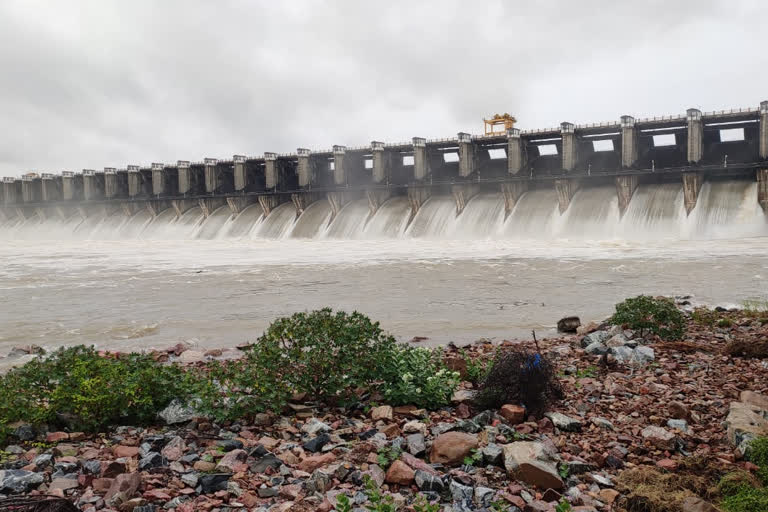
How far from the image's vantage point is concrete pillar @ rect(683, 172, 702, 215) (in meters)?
30.5

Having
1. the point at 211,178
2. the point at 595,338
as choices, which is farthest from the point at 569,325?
the point at 211,178

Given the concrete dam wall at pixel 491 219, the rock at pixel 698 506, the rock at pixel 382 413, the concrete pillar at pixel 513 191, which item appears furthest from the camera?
the concrete pillar at pixel 513 191

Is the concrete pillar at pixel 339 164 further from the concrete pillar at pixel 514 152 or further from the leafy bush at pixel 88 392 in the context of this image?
the leafy bush at pixel 88 392

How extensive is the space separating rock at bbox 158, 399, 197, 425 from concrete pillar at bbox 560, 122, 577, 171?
112 ft

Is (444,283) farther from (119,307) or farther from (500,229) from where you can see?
(500,229)

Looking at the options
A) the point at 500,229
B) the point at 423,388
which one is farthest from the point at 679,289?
the point at 500,229

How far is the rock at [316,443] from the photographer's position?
157 inches

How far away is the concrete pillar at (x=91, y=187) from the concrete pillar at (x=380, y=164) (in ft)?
111

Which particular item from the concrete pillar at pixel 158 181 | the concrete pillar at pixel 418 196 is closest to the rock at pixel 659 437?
the concrete pillar at pixel 418 196

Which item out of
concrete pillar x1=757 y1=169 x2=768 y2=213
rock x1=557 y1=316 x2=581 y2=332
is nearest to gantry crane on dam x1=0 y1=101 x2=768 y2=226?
concrete pillar x1=757 y1=169 x2=768 y2=213

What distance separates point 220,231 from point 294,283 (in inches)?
1209

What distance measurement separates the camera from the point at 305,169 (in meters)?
46.3

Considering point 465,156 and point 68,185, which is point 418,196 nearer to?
point 465,156

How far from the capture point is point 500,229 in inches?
1372
